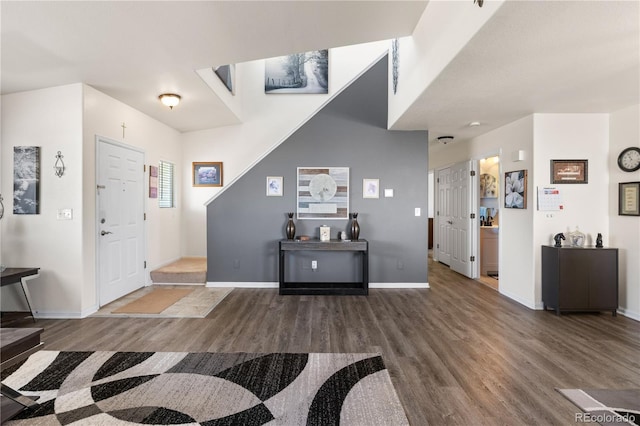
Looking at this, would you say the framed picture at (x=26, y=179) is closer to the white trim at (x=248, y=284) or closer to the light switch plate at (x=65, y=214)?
the light switch plate at (x=65, y=214)

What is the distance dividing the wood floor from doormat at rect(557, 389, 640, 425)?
57mm

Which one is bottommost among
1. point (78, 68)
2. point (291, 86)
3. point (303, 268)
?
point (303, 268)

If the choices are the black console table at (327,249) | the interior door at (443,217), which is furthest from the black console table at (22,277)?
the interior door at (443,217)

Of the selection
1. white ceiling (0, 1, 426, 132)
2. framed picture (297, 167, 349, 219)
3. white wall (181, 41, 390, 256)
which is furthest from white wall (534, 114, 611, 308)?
white wall (181, 41, 390, 256)

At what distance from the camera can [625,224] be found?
136 inches

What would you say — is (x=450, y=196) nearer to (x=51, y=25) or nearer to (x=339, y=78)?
(x=339, y=78)

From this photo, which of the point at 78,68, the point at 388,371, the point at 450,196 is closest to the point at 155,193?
the point at 78,68

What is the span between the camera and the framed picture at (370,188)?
15.1 feet

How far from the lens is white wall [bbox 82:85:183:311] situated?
3418 millimetres

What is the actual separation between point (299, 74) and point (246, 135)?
5.17ft

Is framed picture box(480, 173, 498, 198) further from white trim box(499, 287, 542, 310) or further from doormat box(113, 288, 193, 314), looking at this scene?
doormat box(113, 288, 193, 314)

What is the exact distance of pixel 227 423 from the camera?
172cm

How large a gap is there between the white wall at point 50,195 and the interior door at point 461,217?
5.59 meters

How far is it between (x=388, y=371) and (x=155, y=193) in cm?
436
